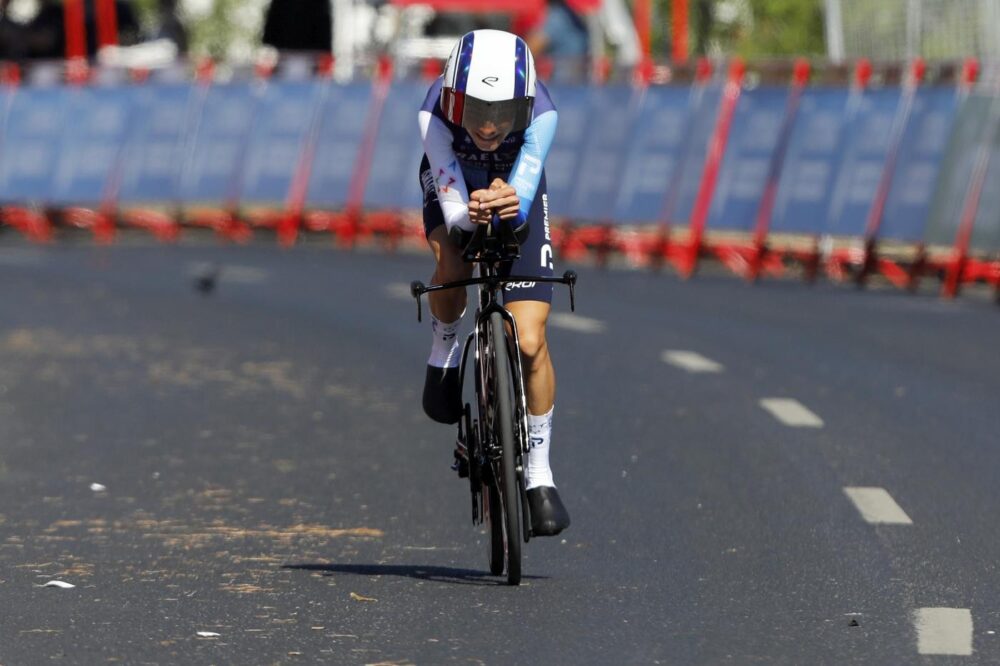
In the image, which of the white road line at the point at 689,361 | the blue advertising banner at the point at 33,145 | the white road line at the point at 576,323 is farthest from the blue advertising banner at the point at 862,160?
the blue advertising banner at the point at 33,145

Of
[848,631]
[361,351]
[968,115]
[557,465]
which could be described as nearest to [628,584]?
[848,631]

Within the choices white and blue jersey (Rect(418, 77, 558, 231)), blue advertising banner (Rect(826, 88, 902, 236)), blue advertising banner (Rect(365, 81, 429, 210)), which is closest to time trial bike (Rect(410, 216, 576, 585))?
white and blue jersey (Rect(418, 77, 558, 231))

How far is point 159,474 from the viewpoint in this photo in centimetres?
1062

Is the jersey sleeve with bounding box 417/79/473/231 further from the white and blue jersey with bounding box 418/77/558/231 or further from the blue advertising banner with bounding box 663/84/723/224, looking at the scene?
the blue advertising banner with bounding box 663/84/723/224

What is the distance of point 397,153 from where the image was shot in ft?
84.2

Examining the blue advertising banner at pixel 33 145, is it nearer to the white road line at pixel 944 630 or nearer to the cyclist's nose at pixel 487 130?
the cyclist's nose at pixel 487 130

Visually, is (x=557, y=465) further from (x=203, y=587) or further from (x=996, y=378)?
(x=996, y=378)

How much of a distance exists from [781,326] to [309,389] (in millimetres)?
4722

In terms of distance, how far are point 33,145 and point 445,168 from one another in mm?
20453

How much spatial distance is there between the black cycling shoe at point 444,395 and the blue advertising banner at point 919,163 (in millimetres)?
12098

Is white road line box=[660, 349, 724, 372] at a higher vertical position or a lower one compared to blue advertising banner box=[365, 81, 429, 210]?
higher

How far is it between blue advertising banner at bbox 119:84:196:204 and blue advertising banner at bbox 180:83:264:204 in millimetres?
150

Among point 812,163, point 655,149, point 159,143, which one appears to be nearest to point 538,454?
point 812,163

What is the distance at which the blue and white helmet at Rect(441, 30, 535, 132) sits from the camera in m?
7.86
